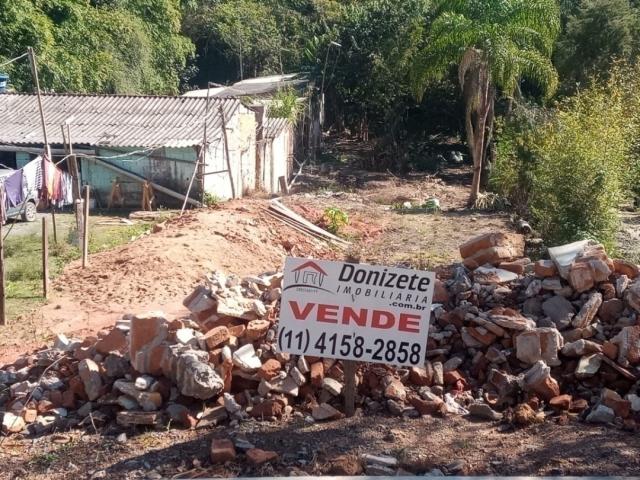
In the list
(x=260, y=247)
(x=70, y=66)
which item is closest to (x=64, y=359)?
(x=260, y=247)

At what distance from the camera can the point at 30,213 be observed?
18.6m

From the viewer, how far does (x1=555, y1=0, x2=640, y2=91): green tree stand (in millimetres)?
27391

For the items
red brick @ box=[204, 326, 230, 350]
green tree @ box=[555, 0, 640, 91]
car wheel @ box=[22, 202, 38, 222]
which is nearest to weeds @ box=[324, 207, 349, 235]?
car wheel @ box=[22, 202, 38, 222]

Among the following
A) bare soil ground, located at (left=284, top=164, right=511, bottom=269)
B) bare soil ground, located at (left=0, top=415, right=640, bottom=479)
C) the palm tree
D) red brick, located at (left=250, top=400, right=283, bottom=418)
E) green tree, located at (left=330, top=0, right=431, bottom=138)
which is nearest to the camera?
bare soil ground, located at (left=0, top=415, right=640, bottom=479)

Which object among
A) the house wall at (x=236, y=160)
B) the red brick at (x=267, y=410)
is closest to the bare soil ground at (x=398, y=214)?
the house wall at (x=236, y=160)

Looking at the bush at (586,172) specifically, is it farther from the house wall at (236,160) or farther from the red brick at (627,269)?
the house wall at (236,160)

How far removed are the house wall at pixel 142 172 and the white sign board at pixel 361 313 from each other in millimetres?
14784

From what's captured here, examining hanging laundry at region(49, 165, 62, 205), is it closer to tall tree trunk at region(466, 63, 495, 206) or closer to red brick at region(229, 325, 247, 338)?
red brick at region(229, 325, 247, 338)

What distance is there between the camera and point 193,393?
6.03m

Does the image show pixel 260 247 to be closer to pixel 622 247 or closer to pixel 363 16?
pixel 622 247

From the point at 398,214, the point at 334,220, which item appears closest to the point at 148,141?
the point at 334,220

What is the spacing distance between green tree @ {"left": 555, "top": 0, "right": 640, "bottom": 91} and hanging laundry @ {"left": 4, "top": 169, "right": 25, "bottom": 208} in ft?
61.0

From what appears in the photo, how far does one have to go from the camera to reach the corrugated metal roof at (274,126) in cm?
2477

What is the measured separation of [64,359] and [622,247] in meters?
10.6
